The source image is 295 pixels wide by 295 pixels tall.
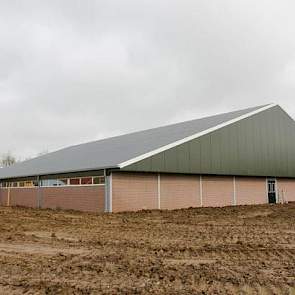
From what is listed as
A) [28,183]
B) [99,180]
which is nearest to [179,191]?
[99,180]

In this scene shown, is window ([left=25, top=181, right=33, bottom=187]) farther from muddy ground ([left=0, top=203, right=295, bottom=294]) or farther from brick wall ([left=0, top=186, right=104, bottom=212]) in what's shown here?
muddy ground ([left=0, top=203, right=295, bottom=294])

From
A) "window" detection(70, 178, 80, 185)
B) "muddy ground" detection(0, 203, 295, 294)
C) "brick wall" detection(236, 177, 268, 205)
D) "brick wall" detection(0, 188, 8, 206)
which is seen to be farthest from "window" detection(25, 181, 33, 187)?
"brick wall" detection(236, 177, 268, 205)

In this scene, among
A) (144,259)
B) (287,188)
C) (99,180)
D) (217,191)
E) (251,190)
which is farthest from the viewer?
(287,188)

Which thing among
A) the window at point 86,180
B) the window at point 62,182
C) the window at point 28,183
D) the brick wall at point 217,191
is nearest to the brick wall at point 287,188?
the brick wall at point 217,191

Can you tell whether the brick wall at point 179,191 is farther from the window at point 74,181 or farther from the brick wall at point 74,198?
the window at point 74,181

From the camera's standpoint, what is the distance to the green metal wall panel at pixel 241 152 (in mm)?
22938

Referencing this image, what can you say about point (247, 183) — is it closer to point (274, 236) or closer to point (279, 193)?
point (279, 193)

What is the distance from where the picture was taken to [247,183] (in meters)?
27.4

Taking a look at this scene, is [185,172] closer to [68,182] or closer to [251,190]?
[251,190]

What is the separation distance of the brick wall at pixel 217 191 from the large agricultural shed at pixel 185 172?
0.20 feet

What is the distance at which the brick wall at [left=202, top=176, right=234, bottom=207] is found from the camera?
981 inches

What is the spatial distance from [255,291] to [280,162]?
24.1 m

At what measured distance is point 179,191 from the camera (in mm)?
23531

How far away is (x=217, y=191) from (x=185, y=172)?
10.6 feet
